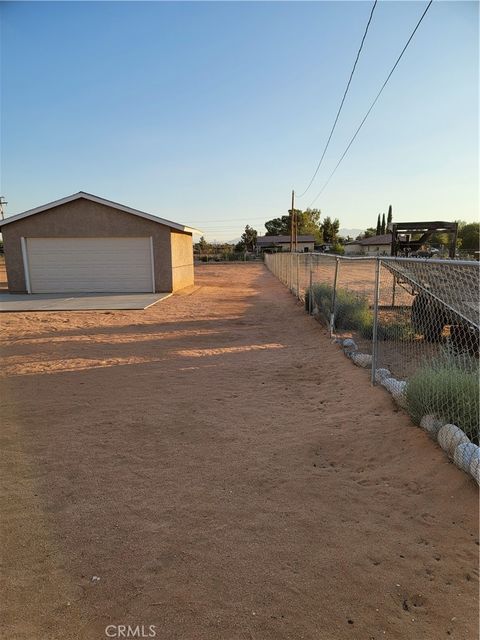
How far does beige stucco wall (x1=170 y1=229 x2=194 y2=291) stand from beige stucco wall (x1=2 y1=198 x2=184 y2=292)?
2.14 ft

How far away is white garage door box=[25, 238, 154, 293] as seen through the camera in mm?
17438

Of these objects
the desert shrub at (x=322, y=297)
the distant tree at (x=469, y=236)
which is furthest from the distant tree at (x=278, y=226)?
the desert shrub at (x=322, y=297)

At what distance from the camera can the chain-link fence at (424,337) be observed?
376 cm

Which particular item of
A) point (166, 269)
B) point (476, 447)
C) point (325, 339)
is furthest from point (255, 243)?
point (476, 447)

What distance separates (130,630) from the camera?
1.99 meters

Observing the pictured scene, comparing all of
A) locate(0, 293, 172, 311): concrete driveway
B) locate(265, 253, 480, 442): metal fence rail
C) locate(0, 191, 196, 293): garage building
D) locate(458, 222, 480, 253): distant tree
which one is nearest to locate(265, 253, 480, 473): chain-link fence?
locate(265, 253, 480, 442): metal fence rail

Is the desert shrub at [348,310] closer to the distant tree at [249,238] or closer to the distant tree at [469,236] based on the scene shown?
the distant tree at [469,236]

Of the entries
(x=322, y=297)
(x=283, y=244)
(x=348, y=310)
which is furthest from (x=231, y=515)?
(x=283, y=244)

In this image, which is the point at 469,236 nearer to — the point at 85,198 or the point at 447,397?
the point at 85,198

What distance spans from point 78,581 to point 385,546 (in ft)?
6.16

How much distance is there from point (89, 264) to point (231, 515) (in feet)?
54.7

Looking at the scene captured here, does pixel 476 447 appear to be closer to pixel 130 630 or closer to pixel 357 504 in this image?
pixel 357 504

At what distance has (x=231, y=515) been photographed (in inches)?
112

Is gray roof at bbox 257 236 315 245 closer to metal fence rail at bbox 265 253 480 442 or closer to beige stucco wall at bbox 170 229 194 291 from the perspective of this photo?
beige stucco wall at bbox 170 229 194 291
